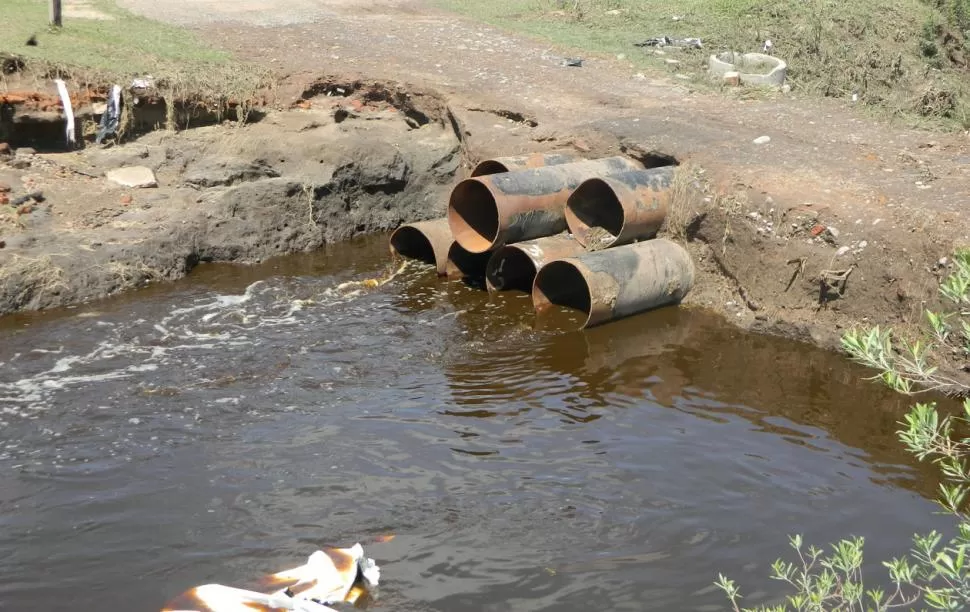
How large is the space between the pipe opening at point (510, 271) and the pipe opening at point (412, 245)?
107 centimetres

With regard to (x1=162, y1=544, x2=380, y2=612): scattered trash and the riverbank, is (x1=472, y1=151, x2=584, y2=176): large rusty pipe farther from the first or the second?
(x1=162, y1=544, x2=380, y2=612): scattered trash

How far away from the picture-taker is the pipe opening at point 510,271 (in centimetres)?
921

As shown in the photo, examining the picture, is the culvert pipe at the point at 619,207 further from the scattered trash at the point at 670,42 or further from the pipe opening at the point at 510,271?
the scattered trash at the point at 670,42

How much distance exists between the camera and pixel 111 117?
10117 millimetres

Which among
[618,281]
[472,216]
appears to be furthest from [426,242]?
[618,281]

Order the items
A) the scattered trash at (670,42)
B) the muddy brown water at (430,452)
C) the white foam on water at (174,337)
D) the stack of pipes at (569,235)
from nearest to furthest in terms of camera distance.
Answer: the muddy brown water at (430,452) → the white foam on water at (174,337) → the stack of pipes at (569,235) → the scattered trash at (670,42)

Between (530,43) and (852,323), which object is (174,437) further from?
(530,43)

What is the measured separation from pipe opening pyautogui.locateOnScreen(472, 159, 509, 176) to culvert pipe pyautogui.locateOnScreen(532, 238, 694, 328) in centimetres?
130

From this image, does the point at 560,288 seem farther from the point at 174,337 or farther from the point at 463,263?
the point at 174,337

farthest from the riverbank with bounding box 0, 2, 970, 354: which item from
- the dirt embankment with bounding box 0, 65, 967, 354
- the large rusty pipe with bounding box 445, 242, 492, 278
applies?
the large rusty pipe with bounding box 445, 242, 492, 278

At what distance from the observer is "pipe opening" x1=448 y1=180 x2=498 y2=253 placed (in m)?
9.46

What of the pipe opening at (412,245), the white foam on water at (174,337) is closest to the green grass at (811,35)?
the pipe opening at (412,245)

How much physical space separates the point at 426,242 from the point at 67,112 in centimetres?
386

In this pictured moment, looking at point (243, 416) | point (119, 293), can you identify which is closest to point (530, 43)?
point (119, 293)
